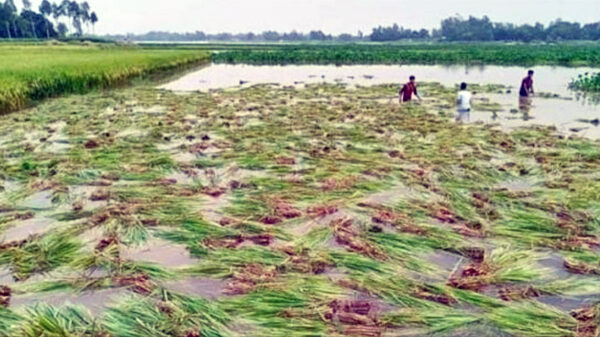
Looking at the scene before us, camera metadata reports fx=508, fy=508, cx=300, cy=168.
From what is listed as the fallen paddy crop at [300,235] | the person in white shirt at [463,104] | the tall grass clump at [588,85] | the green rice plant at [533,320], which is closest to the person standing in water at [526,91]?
the person in white shirt at [463,104]

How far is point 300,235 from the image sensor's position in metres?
5.65

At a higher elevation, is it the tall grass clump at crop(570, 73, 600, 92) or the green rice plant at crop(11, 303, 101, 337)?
the tall grass clump at crop(570, 73, 600, 92)

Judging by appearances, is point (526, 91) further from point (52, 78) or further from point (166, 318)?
point (166, 318)

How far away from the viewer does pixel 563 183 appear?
24.2 ft

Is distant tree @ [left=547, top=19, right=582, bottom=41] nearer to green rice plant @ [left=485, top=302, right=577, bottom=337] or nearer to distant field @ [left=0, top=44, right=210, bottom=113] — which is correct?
distant field @ [left=0, top=44, right=210, bottom=113]

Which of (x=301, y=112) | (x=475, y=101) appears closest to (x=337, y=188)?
(x=301, y=112)

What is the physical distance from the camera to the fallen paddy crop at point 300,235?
3951 millimetres

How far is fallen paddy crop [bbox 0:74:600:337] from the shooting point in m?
3.95

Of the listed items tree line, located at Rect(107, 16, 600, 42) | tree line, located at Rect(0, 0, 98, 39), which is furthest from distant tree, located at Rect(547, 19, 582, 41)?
tree line, located at Rect(0, 0, 98, 39)

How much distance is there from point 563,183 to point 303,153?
14.5 ft

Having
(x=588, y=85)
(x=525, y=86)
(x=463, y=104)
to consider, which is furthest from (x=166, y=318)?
(x=588, y=85)

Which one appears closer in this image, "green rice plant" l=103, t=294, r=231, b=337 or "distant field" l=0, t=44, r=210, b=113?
"green rice plant" l=103, t=294, r=231, b=337

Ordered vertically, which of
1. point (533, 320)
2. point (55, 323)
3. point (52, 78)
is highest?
point (52, 78)

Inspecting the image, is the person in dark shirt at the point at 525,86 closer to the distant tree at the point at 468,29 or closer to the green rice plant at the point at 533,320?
the green rice plant at the point at 533,320
